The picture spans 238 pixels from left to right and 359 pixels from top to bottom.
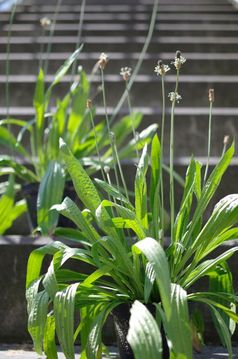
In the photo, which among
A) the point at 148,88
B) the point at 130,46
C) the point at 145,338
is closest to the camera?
the point at 145,338

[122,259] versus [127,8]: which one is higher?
[127,8]

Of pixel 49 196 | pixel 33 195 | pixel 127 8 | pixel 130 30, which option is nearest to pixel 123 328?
pixel 49 196

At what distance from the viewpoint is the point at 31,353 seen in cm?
236

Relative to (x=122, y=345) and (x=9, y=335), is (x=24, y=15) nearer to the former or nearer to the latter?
(x=9, y=335)

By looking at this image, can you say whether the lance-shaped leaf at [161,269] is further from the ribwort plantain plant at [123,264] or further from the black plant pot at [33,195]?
the black plant pot at [33,195]

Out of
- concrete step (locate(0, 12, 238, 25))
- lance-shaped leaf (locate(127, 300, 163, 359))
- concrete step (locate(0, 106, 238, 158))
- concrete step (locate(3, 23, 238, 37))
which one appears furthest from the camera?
concrete step (locate(0, 12, 238, 25))

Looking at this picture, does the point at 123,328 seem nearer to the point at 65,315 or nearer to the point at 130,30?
the point at 65,315

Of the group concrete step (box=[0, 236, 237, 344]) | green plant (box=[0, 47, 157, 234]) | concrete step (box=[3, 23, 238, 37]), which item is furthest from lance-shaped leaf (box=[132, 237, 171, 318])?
concrete step (box=[3, 23, 238, 37])

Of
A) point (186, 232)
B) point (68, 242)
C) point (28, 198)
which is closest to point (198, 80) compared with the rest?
point (28, 198)

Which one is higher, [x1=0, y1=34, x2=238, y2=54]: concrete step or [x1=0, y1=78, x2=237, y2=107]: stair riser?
[x1=0, y1=34, x2=238, y2=54]: concrete step

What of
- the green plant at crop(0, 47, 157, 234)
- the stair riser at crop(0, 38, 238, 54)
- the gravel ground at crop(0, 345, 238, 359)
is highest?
the stair riser at crop(0, 38, 238, 54)

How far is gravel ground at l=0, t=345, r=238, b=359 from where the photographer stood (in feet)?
7.57

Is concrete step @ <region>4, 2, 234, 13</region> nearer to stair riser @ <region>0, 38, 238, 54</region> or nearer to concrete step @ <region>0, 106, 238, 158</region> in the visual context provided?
stair riser @ <region>0, 38, 238, 54</region>

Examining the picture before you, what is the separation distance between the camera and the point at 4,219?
2.88m
